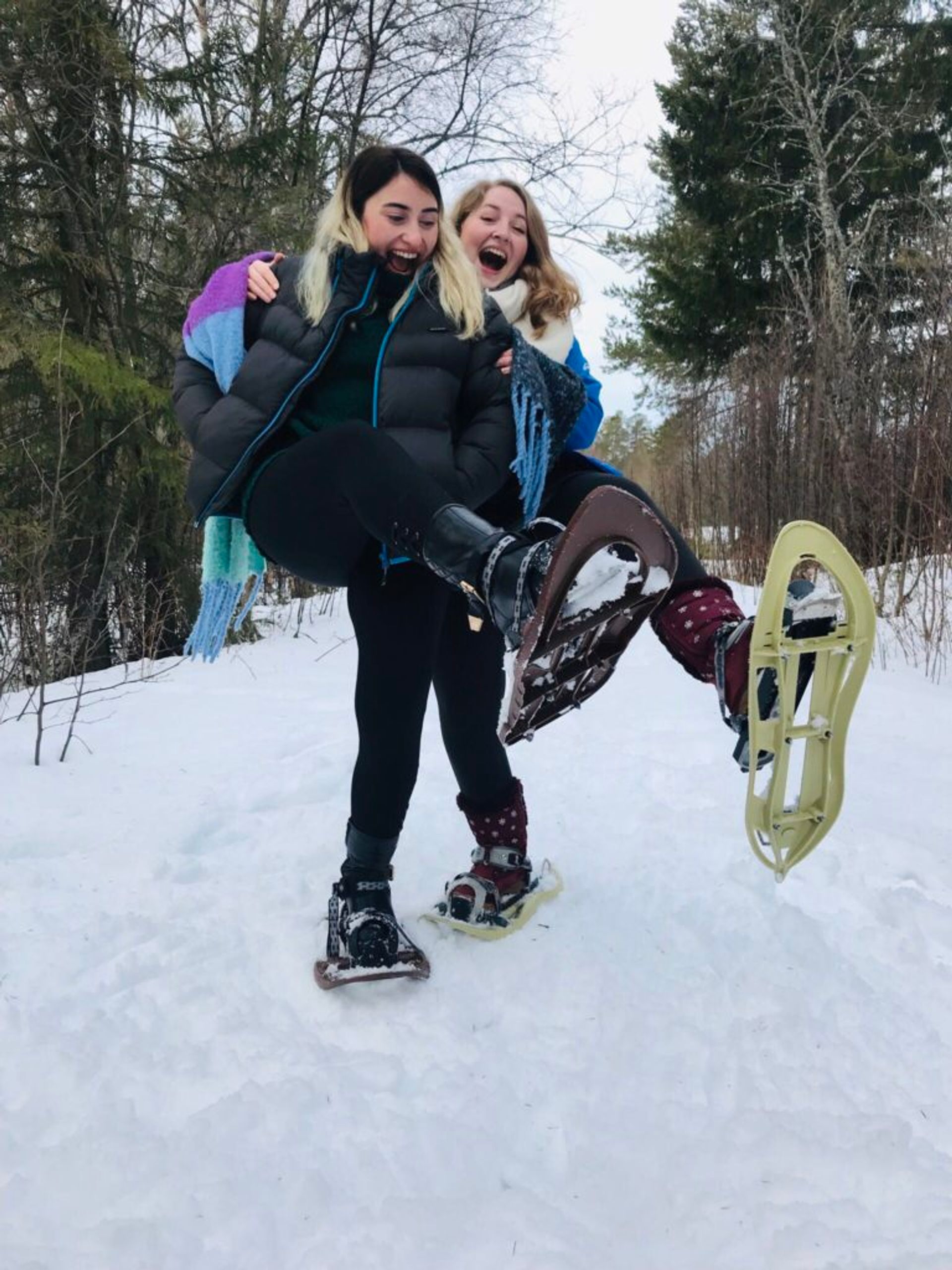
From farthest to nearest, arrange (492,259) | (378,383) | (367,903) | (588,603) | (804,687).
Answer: (492,259) < (367,903) < (378,383) < (804,687) < (588,603)

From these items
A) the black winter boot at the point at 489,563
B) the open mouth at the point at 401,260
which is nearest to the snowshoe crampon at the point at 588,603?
the black winter boot at the point at 489,563

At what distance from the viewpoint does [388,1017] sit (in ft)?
4.45

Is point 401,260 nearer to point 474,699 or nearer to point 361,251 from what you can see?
point 361,251

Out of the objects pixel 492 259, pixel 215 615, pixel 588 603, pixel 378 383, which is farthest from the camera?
pixel 492 259

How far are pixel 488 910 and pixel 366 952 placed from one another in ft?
1.03

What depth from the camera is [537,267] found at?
1.81 m

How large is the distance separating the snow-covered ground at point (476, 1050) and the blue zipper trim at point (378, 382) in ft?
2.40

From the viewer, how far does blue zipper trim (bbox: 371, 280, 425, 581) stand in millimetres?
1374

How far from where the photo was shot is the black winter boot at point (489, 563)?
43.8 inches

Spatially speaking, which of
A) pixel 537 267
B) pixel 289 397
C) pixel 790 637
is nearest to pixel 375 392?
pixel 289 397

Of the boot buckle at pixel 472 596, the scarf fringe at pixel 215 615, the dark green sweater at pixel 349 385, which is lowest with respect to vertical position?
the scarf fringe at pixel 215 615

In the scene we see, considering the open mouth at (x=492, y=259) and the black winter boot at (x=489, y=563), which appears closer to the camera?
the black winter boot at (x=489, y=563)

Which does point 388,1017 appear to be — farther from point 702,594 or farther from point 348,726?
point 348,726

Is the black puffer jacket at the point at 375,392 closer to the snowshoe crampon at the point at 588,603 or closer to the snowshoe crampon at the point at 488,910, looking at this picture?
the snowshoe crampon at the point at 588,603
